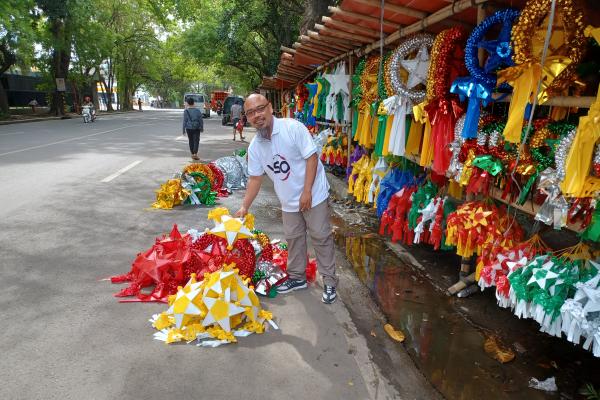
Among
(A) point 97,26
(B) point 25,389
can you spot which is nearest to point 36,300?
(B) point 25,389

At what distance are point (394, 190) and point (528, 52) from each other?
243 centimetres

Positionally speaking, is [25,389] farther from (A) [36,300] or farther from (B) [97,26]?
(B) [97,26]

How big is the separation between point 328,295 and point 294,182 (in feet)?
3.36

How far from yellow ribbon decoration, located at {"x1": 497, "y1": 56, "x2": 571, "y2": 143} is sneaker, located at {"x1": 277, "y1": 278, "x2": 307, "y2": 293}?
6.86 ft

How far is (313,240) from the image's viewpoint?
3664mm

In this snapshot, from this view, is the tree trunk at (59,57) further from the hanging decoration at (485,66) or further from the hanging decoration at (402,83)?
the hanging decoration at (485,66)

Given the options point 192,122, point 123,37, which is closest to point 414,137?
point 192,122

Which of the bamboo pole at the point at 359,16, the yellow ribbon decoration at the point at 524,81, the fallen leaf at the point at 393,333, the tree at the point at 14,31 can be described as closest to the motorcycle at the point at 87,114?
the tree at the point at 14,31

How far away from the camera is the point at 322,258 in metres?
3.70

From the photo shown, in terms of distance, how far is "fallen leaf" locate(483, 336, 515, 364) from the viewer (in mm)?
3168

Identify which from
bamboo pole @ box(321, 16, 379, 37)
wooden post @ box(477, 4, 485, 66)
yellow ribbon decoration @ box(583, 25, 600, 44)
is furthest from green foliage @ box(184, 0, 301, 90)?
yellow ribbon decoration @ box(583, 25, 600, 44)

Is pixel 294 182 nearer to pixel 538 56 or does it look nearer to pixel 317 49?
pixel 538 56

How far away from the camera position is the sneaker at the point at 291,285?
3.81 m

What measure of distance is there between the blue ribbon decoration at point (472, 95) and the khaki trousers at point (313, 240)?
135cm
